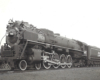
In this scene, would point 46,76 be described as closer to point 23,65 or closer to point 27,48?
point 23,65

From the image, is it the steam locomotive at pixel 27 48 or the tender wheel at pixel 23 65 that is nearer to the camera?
the steam locomotive at pixel 27 48

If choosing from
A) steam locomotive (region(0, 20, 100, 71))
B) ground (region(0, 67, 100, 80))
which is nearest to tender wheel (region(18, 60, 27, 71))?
steam locomotive (region(0, 20, 100, 71))

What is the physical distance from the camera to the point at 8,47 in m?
10.5

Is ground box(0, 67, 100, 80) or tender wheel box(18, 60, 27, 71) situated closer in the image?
ground box(0, 67, 100, 80)

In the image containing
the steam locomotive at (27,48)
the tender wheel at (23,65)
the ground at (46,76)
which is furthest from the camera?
the tender wheel at (23,65)

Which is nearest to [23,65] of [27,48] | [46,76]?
[27,48]

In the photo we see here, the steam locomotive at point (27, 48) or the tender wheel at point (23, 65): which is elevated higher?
the steam locomotive at point (27, 48)

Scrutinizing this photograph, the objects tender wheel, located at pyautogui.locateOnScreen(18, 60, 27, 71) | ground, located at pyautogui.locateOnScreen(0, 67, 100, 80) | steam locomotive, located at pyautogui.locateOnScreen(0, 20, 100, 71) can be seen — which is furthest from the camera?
tender wheel, located at pyautogui.locateOnScreen(18, 60, 27, 71)

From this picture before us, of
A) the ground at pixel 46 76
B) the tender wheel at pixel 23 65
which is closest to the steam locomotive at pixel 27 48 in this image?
the tender wheel at pixel 23 65

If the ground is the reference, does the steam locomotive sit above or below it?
above

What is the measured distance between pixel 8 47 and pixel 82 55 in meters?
10.5

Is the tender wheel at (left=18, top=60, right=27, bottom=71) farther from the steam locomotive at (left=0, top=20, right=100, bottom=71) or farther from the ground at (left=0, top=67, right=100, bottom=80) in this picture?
the ground at (left=0, top=67, right=100, bottom=80)

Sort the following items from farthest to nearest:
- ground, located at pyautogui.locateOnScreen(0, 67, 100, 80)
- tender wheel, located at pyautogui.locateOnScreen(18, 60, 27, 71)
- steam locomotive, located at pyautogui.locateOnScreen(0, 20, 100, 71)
→ tender wheel, located at pyautogui.locateOnScreen(18, 60, 27, 71) < steam locomotive, located at pyautogui.locateOnScreen(0, 20, 100, 71) < ground, located at pyautogui.locateOnScreen(0, 67, 100, 80)

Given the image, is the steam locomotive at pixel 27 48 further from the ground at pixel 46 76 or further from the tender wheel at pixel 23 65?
the ground at pixel 46 76
